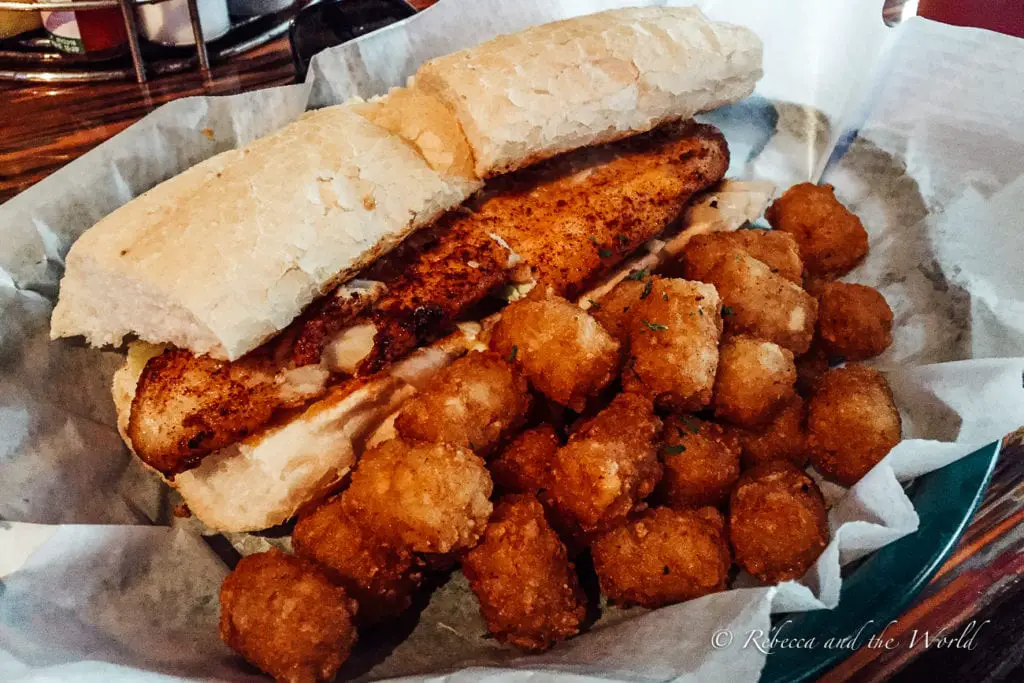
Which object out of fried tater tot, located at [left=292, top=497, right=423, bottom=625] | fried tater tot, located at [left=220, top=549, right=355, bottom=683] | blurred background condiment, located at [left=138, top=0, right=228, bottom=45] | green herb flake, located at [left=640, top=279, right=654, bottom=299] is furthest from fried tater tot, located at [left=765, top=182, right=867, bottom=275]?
blurred background condiment, located at [left=138, top=0, right=228, bottom=45]

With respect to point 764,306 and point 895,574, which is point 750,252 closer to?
point 764,306

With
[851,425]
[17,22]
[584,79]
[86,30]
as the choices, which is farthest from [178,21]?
[851,425]

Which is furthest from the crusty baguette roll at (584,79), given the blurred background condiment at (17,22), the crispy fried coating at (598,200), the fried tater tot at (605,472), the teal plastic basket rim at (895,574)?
the blurred background condiment at (17,22)

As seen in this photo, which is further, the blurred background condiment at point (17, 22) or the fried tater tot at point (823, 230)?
the blurred background condiment at point (17, 22)

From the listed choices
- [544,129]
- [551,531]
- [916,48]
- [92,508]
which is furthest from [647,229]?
[92,508]

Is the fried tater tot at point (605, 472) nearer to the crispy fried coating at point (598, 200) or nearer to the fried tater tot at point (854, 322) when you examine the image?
the crispy fried coating at point (598, 200)
